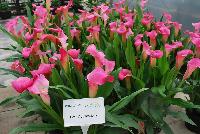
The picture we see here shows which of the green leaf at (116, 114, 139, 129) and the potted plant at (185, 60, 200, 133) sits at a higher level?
the green leaf at (116, 114, 139, 129)

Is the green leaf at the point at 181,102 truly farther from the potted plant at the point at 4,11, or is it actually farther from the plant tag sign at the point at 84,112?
the potted plant at the point at 4,11

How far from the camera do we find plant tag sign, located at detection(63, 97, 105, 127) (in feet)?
3.08

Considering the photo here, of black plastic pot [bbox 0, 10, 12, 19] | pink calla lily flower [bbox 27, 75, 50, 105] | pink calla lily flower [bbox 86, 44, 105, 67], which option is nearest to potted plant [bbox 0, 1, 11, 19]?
black plastic pot [bbox 0, 10, 12, 19]

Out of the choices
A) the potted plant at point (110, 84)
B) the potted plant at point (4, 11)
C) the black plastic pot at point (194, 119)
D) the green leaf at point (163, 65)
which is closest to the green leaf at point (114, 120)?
the potted plant at point (110, 84)

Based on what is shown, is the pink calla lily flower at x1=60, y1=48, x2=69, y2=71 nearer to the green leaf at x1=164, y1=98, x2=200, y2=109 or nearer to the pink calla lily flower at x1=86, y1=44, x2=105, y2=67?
the pink calla lily flower at x1=86, y1=44, x2=105, y2=67

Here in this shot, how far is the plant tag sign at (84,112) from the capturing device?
940 millimetres

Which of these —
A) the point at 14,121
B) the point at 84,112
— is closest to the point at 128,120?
the point at 84,112

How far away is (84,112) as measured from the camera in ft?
3.10

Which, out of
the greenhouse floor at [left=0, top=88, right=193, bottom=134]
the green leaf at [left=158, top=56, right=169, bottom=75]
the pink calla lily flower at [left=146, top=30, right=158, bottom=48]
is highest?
the pink calla lily flower at [left=146, top=30, right=158, bottom=48]

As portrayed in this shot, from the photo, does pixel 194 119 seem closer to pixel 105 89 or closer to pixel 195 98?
pixel 195 98

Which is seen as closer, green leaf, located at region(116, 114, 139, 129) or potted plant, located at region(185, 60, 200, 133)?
green leaf, located at region(116, 114, 139, 129)

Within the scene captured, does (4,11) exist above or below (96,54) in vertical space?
below

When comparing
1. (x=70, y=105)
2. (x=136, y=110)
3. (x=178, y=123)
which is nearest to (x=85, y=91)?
(x=70, y=105)

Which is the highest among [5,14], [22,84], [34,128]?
[22,84]
